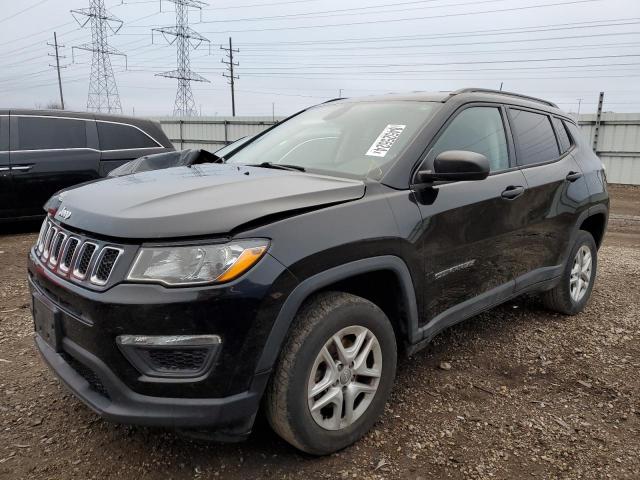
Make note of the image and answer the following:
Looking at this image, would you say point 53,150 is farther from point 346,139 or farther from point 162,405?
point 162,405

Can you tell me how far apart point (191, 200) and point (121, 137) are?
589 centimetres

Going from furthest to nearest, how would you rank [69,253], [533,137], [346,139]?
[533,137], [346,139], [69,253]

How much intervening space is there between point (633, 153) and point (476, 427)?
14682 millimetres

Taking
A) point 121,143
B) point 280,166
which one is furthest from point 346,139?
point 121,143

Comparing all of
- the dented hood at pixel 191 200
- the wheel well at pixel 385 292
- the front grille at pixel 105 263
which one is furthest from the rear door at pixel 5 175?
the wheel well at pixel 385 292

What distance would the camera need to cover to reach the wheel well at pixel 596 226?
14.5ft

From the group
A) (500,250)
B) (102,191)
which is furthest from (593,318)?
(102,191)

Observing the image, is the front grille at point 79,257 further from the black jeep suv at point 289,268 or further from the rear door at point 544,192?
the rear door at point 544,192

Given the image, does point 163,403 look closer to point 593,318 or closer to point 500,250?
point 500,250

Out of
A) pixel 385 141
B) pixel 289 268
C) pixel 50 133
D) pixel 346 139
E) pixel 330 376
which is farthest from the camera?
pixel 50 133

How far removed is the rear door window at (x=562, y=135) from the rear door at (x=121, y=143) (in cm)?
543

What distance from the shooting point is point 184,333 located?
1.90 metres

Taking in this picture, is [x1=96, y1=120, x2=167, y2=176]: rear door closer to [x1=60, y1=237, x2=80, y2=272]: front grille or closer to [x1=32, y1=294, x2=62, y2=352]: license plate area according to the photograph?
[x1=32, y1=294, x2=62, y2=352]: license plate area

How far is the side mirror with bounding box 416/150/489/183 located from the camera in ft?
8.39
